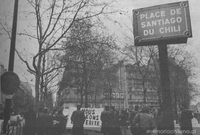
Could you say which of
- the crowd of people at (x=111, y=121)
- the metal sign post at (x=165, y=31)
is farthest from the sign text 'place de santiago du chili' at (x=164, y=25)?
the crowd of people at (x=111, y=121)

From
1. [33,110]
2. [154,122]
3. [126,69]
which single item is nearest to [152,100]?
[154,122]

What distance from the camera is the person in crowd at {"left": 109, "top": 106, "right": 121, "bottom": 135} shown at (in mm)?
5039

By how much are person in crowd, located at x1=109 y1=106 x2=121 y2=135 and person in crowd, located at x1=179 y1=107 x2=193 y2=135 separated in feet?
4.27

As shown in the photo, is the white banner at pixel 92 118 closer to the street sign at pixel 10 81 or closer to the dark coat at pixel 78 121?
the dark coat at pixel 78 121

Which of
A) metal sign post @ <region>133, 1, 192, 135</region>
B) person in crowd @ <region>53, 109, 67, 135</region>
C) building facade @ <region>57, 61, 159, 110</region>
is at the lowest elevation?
person in crowd @ <region>53, 109, 67, 135</region>

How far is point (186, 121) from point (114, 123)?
4.87 ft

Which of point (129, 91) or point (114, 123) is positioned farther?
point (114, 123)

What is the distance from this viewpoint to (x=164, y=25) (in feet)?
14.9

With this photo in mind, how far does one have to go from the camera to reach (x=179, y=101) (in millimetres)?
4723

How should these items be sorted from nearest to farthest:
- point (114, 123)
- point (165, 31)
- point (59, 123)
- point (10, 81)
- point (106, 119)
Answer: point (165, 31)
point (10, 81)
point (114, 123)
point (106, 119)
point (59, 123)

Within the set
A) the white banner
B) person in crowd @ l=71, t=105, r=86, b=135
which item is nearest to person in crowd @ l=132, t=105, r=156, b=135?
the white banner

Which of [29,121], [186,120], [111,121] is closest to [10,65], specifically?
[29,121]

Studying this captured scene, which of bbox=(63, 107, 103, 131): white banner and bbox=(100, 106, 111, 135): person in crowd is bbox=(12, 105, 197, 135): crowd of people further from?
bbox=(63, 107, 103, 131): white banner

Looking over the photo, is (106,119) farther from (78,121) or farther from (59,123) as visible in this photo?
(59,123)
